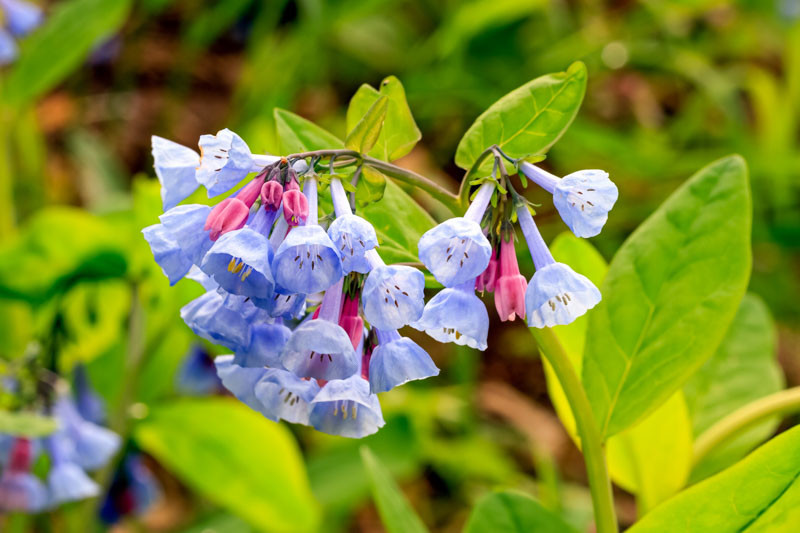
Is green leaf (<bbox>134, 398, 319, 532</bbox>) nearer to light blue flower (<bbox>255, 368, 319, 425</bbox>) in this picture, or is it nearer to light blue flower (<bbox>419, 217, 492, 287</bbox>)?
light blue flower (<bbox>255, 368, 319, 425</bbox>)

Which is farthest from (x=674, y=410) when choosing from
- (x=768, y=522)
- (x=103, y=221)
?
(x=103, y=221)

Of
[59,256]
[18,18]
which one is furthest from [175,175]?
[18,18]

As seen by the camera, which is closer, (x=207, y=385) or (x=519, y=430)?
(x=207, y=385)

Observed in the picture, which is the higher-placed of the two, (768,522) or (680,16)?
(680,16)

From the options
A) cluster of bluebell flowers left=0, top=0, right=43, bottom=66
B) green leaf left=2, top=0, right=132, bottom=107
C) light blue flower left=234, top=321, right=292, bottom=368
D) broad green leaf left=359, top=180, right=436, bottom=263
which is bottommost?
cluster of bluebell flowers left=0, top=0, right=43, bottom=66

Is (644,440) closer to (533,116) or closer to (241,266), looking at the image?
(533,116)

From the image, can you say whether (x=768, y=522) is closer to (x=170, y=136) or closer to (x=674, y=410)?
(x=674, y=410)

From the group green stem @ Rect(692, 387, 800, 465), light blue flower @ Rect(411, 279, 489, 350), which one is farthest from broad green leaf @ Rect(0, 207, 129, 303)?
green stem @ Rect(692, 387, 800, 465)

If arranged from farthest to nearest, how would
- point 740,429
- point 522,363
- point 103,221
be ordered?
point 522,363 < point 103,221 < point 740,429
